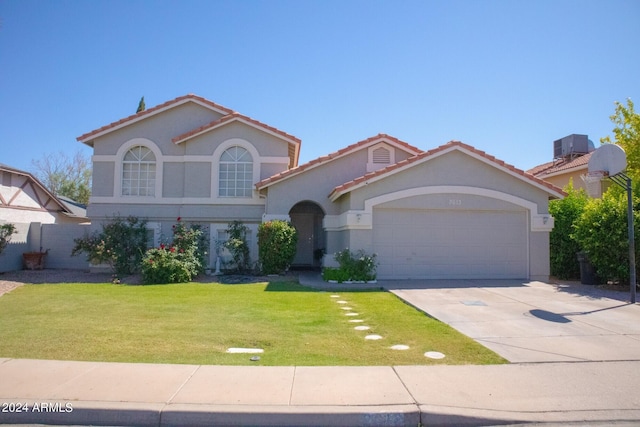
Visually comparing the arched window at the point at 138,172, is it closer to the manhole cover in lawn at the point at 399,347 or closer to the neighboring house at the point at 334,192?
the neighboring house at the point at 334,192

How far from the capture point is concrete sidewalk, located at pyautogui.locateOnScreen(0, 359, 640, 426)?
443 cm

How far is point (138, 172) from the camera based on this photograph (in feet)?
61.2

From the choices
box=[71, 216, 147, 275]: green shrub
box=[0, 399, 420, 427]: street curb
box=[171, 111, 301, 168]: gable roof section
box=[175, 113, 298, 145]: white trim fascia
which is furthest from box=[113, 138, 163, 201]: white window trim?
box=[0, 399, 420, 427]: street curb

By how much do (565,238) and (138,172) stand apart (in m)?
16.8

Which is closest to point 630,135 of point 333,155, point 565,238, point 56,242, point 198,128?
point 565,238

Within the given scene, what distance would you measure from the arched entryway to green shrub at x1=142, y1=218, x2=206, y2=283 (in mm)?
5413

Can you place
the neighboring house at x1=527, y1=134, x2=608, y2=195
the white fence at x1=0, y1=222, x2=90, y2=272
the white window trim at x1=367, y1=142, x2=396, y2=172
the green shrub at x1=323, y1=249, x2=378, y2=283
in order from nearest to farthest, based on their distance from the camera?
the green shrub at x1=323, y1=249, x2=378, y2=283, the white window trim at x1=367, y1=142, x2=396, y2=172, the white fence at x1=0, y1=222, x2=90, y2=272, the neighboring house at x1=527, y1=134, x2=608, y2=195

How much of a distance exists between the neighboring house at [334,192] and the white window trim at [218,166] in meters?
0.04

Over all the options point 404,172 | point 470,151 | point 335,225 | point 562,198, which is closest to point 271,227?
point 335,225

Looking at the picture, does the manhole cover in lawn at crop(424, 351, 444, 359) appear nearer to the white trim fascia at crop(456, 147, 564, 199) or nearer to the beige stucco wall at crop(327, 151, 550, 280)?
the beige stucco wall at crop(327, 151, 550, 280)

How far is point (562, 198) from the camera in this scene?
15492 mm

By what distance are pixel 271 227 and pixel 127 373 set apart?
33.7 ft

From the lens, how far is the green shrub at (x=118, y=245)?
657 inches

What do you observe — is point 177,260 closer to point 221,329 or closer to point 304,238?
point 304,238
